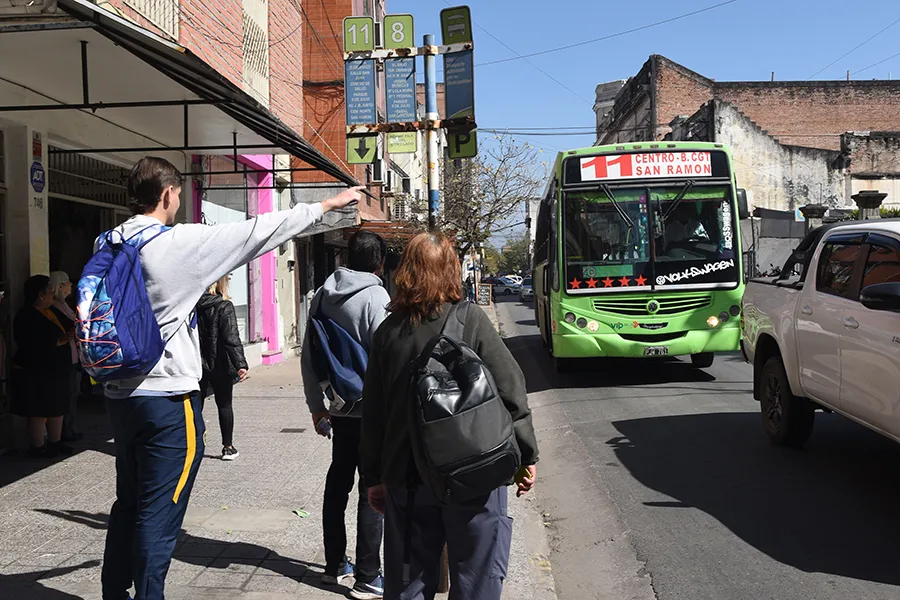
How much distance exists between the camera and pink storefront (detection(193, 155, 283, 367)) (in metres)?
13.6

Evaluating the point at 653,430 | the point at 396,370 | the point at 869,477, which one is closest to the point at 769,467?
the point at 869,477

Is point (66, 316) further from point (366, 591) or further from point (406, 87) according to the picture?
point (406, 87)

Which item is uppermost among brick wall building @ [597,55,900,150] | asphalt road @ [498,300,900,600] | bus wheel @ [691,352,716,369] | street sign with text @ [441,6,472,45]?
brick wall building @ [597,55,900,150]

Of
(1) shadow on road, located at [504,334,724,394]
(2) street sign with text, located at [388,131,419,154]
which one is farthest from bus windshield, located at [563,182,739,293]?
(2) street sign with text, located at [388,131,419,154]

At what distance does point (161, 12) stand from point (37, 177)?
280 cm

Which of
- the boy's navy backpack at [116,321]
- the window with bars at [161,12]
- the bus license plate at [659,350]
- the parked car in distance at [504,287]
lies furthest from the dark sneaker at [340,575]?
the parked car in distance at [504,287]

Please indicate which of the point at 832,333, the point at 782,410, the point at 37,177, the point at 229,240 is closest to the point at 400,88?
the point at 37,177

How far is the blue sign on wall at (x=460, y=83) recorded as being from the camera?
47.6 feet

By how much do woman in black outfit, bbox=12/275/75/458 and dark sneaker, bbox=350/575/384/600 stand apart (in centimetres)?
441

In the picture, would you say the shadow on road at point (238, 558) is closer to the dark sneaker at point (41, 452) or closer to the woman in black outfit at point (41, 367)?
the woman in black outfit at point (41, 367)

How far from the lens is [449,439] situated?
2.78m

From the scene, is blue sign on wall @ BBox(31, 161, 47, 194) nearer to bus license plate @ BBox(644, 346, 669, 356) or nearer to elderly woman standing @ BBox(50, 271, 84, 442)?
elderly woman standing @ BBox(50, 271, 84, 442)

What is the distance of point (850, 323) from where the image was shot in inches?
231

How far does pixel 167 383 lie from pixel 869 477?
553 cm
